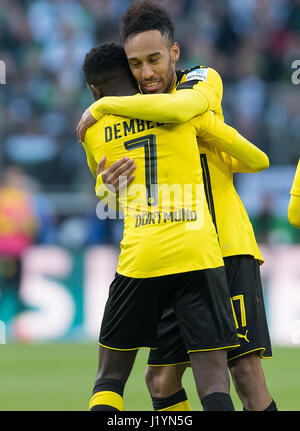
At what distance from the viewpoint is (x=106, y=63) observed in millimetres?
3777

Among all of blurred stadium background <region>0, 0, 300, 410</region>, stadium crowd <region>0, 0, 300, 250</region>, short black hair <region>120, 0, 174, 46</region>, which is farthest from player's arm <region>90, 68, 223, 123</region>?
stadium crowd <region>0, 0, 300, 250</region>

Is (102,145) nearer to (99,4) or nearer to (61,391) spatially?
(61,391)

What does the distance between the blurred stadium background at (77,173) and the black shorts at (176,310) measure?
3860 mm

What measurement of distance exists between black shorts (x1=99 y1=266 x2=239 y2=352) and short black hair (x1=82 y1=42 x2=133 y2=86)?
2.83 ft

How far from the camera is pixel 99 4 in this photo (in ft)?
44.7

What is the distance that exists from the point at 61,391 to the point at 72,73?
6533 mm

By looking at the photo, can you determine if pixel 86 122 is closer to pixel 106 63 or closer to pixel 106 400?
pixel 106 63

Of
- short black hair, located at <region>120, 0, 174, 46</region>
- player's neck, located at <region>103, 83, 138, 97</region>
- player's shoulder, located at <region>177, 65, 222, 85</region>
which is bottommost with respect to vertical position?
player's neck, located at <region>103, 83, 138, 97</region>

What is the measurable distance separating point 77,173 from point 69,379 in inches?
154

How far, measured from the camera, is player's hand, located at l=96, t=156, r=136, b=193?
367 centimetres

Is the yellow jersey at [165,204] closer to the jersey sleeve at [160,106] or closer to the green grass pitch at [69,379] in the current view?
the jersey sleeve at [160,106]

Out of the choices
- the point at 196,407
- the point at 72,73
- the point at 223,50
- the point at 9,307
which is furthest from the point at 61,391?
the point at 223,50

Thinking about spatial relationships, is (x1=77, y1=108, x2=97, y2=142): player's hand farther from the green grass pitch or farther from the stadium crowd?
the stadium crowd

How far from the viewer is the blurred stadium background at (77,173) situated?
9.94 meters
